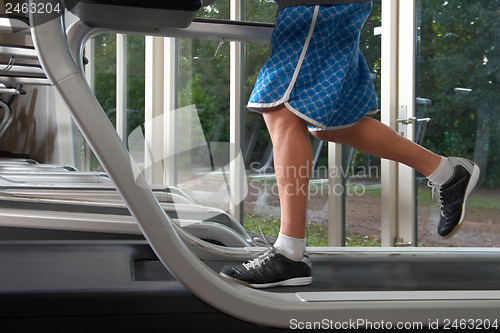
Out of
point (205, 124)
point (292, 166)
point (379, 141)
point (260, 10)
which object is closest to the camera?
point (292, 166)

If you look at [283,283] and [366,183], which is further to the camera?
[366,183]

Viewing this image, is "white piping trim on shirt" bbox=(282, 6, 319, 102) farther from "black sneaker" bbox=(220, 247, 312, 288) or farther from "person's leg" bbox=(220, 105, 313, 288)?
"black sneaker" bbox=(220, 247, 312, 288)

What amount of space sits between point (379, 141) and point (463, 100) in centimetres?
91

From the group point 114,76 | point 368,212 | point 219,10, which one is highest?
point 219,10

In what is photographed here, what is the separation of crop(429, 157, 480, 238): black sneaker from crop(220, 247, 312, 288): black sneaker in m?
0.46

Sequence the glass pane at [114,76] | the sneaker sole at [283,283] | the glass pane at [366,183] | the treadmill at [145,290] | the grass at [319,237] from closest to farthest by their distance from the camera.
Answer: the treadmill at [145,290] → the sneaker sole at [283,283] → the glass pane at [366,183] → the grass at [319,237] → the glass pane at [114,76]

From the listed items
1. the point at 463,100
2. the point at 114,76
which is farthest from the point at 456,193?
the point at 114,76

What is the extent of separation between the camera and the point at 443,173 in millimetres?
1304

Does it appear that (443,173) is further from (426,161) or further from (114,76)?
(114,76)

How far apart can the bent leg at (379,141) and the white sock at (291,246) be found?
32 cm

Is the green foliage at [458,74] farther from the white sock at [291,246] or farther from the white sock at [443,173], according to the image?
the white sock at [291,246]

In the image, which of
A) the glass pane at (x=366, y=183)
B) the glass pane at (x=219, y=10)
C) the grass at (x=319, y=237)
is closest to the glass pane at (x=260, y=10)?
the glass pane at (x=219, y=10)

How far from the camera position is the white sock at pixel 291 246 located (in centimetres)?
109

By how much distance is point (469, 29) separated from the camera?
1949 mm
